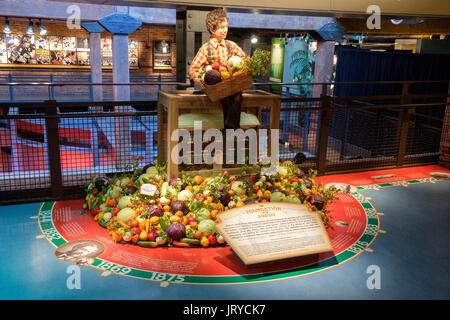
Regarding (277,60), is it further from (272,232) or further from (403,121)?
(272,232)

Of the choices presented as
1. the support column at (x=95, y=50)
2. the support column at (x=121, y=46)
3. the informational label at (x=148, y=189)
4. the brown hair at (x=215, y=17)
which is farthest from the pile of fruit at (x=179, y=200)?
the support column at (x=95, y=50)

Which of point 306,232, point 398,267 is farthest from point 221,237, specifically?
point 398,267

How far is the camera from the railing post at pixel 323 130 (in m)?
6.32

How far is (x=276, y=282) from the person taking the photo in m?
3.58

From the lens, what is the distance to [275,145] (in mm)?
5371

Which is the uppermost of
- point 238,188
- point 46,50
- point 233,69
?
point 46,50

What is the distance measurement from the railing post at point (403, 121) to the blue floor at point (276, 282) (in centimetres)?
254

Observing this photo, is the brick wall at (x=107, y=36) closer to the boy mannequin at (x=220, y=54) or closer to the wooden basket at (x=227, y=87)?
the boy mannequin at (x=220, y=54)

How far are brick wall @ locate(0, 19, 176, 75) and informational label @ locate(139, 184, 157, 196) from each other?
41.8 ft

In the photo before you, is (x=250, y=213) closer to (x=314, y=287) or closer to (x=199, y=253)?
(x=199, y=253)

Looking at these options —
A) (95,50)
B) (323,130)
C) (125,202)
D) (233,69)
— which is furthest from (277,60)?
(125,202)

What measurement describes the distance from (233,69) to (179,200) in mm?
1512

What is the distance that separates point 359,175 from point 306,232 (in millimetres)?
3000

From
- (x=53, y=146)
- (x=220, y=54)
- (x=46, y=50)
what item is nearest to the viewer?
(x=220, y=54)
